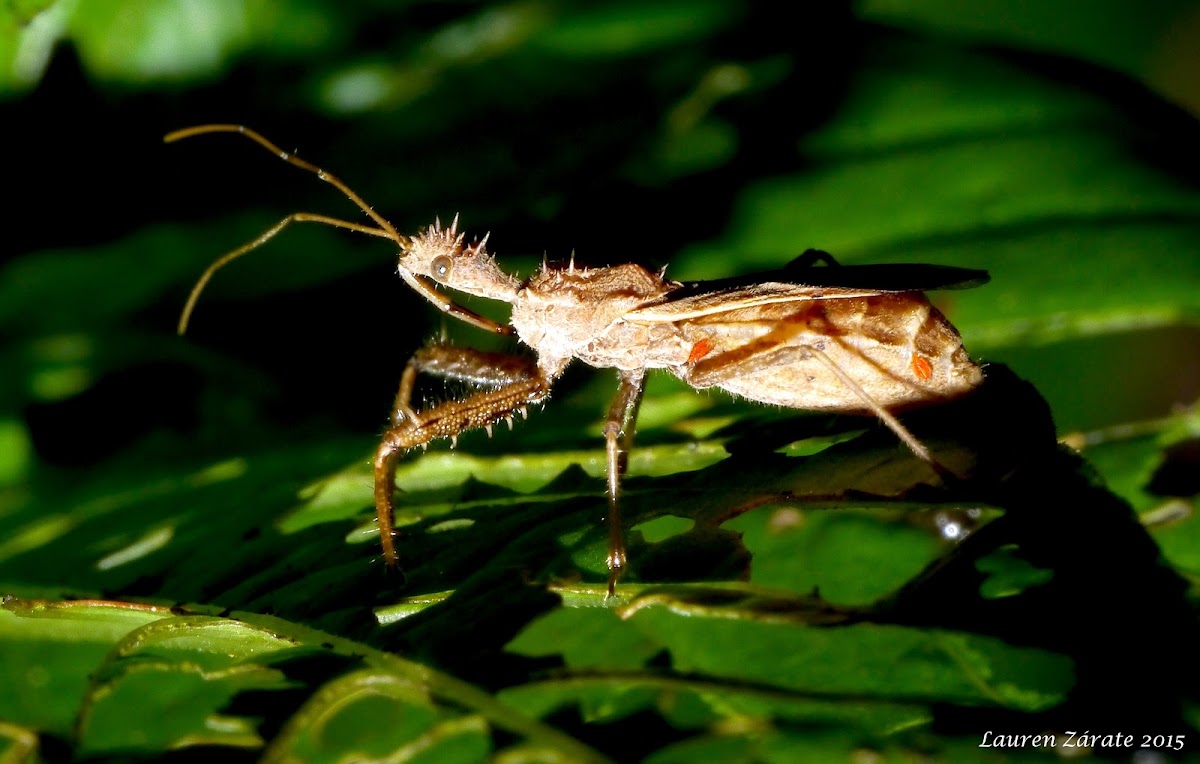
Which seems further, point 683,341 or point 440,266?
point 440,266

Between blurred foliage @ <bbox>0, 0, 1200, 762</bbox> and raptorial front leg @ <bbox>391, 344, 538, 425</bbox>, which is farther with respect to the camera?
raptorial front leg @ <bbox>391, 344, 538, 425</bbox>

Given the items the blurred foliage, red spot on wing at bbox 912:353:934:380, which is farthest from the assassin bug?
the blurred foliage

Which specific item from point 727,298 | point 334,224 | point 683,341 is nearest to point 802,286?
point 727,298

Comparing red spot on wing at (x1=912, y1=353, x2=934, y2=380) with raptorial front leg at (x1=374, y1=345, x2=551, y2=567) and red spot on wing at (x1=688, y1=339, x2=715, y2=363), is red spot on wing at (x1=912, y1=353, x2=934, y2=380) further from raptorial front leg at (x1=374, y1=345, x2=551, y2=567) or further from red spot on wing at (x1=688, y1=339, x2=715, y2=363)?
raptorial front leg at (x1=374, y1=345, x2=551, y2=567)

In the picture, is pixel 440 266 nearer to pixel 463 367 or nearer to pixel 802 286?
pixel 463 367

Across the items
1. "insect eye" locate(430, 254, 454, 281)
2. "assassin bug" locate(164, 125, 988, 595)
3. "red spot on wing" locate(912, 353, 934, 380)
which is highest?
"insect eye" locate(430, 254, 454, 281)
